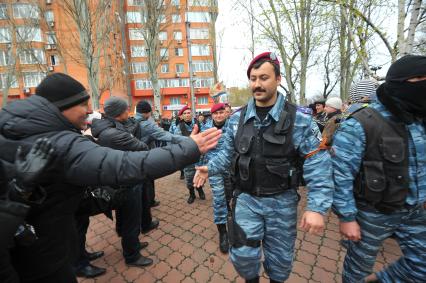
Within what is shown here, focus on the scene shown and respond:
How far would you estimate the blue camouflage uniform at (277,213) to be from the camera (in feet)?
6.14

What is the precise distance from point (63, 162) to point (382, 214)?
2.31m

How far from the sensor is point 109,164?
124 centimetres

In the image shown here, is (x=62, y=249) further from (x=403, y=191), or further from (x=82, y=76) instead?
(x=82, y=76)

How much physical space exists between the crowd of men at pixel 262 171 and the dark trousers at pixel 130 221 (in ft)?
1.73

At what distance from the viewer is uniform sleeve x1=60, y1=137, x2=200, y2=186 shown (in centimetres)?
123

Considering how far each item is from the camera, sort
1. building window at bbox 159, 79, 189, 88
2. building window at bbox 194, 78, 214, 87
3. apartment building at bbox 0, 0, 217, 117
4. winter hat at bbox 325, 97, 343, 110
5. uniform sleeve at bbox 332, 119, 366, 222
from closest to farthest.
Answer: uniform sleeve at bbox 332, 119, 366, 222, winter hat at bbox 325, 97, 343, 110, apartment building at bbox 0, 0, 217, 117, building window at bbox 159, 79, 189, 88, building window at bbox 194, 78, 214, 87

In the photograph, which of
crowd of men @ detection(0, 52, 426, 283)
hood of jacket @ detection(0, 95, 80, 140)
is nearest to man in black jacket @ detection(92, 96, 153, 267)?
crowd of men @ detection(0, 52, 426, 283)

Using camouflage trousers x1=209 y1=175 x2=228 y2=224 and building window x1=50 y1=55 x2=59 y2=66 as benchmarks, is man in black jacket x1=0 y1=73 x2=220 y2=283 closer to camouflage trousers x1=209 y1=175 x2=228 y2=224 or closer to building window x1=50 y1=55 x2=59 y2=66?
camouflage trousers x1=209 y1=175 x2=228 y2=224

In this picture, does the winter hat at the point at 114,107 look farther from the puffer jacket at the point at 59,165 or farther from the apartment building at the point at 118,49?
the apartment building at the point at 118,49

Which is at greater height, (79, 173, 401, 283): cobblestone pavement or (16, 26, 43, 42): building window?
(16, 26, 43, 42): building window

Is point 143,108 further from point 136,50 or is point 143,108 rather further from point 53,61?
point 136,50

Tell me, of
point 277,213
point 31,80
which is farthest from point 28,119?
point 31,80

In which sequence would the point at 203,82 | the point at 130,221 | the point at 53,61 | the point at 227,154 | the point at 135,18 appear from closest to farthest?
1. the point at 227,154
2. the point at 130,221
3. the point at 135,18
4. the point at 53,61
5. the point at 203,82

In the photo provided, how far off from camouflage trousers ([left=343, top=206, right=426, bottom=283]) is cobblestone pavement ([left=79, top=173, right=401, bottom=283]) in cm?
86
